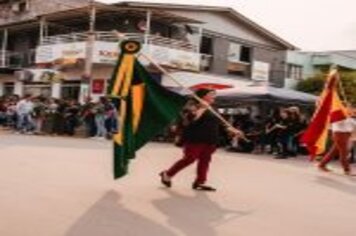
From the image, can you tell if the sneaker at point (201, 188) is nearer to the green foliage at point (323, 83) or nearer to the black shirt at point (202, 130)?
the black shirt at point (202, 130)

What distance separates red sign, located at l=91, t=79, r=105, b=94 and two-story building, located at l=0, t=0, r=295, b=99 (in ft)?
0.10

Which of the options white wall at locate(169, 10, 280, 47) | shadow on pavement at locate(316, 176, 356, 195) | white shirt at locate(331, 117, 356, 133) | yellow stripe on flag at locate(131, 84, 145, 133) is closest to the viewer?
yellow stripe on flag at locate(131, 84, 145, 133)

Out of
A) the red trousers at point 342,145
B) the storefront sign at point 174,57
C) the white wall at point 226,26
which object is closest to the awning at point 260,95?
the red trousers at point 342,145

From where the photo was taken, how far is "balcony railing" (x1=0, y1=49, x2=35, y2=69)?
1620 inches

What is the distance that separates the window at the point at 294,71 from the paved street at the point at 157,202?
31.6 m

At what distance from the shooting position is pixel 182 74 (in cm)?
3447

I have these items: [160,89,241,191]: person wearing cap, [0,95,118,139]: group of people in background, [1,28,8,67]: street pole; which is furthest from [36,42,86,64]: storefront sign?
[160,89,241,191]: person wearing cap

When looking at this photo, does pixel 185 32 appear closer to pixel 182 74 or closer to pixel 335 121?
Answer: pixel 182 74

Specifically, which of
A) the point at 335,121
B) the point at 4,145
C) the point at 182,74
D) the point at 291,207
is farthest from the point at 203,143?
the point at 182,74

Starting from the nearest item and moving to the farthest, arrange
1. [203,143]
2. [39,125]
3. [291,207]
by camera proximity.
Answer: [291,207]
[203,143]
[39,125]

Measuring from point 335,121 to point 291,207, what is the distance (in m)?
6.41

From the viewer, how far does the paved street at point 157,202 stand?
7.70m

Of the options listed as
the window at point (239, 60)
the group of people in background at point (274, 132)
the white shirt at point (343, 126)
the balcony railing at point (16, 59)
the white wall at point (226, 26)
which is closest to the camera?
the white shirt at point (343, 126)

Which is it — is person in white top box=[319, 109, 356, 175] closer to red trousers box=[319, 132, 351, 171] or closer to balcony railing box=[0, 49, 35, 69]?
red trousers box=[319, 132, 351, 171]
